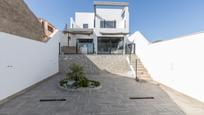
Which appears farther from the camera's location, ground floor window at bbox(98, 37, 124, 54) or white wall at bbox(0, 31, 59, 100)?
ground floor window at bbox(98, 37, 124, 54)

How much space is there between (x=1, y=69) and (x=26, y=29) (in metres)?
5.75

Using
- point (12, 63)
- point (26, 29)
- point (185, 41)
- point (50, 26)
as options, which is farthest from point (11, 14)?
point (50, 26)

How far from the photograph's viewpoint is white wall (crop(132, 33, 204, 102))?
460 centimetres

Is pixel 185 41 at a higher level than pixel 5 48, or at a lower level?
higher

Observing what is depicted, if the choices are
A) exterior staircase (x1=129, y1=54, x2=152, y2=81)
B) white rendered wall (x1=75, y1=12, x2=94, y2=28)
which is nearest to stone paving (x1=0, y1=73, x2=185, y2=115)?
exterior staircase (x1=129, y1=54, x2=152, y2=81)

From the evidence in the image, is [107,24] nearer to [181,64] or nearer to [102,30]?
[102,30]

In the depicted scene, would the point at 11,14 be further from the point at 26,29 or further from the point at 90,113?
the point at 90,113

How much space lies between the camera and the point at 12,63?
15.2 feet

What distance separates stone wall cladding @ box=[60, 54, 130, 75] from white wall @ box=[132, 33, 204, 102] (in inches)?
115

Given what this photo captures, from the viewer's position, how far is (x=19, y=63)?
5086 millimetres

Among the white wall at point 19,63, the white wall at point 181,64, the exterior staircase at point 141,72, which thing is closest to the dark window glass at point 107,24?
the exterior staircase at point 141,72

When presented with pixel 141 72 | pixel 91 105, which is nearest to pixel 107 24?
pixel 141 72

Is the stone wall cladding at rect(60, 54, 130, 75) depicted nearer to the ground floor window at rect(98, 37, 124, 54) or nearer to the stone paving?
the stone paving

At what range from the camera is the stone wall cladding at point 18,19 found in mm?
6996
